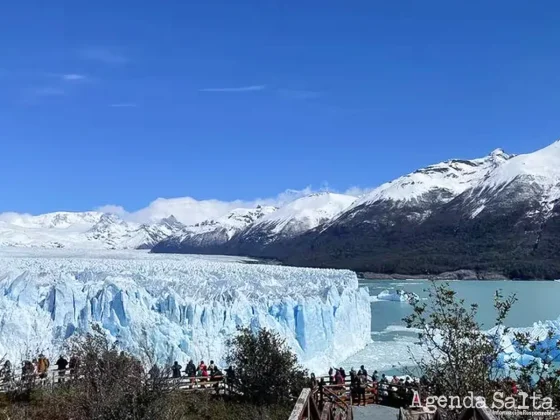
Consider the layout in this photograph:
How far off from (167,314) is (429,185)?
167666 mm

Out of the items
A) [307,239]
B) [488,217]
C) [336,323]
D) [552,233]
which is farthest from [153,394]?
[307,239]

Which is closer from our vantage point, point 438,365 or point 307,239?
point 438,365

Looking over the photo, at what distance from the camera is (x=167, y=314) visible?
21.5 meters

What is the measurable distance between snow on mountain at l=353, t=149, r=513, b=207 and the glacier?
5763 inches

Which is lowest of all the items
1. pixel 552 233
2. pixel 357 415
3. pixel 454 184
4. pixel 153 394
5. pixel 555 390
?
pixel 357 415

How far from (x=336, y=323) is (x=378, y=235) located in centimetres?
12494

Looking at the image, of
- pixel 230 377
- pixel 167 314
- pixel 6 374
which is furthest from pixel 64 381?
pixel 167 314

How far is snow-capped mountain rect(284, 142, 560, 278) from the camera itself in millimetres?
105875

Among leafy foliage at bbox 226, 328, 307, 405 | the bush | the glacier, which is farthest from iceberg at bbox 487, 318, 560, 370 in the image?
the glacier

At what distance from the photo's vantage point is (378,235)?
150 metres

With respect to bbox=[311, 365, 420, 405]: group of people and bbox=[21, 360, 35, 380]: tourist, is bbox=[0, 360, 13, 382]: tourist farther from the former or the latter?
bbox=[311, 365, 420, 405]: group of people

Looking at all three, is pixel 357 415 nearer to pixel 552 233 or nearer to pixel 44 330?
pixel 44 330

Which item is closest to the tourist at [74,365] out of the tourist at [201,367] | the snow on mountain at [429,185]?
the tourist at [201,367]

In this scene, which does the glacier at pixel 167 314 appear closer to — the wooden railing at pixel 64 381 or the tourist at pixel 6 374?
the wooden railing at pixel 64 381
